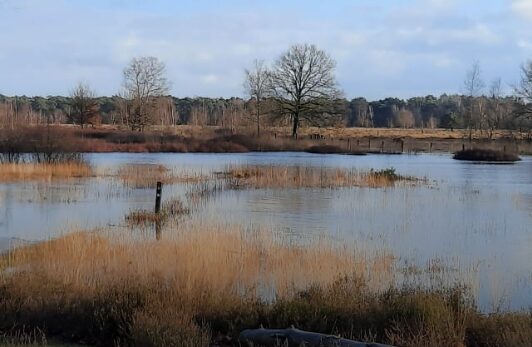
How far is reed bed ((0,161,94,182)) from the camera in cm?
2875

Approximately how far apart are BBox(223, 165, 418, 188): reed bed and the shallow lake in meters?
1.54

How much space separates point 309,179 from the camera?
30.3 m

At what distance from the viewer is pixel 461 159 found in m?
51.2

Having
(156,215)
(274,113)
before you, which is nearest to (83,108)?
(274,113)

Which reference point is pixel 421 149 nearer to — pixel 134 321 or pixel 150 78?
pixel 150 78

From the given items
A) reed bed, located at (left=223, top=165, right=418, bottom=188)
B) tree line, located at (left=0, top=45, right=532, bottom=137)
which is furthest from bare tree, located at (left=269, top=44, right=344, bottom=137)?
reed bed, located at (left=223, top=165, right=418, bottom=188)

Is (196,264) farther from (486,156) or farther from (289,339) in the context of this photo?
(486,156)

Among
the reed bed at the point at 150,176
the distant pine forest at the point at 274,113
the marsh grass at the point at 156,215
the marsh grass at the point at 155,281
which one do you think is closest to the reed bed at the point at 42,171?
Answer: the reed bed at the point at 150,176

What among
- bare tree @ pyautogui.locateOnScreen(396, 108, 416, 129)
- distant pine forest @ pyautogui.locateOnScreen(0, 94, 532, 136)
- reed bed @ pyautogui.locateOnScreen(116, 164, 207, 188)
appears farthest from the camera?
bare tree @ pyautogui.locateOnScreen(396, 108, 416, 129)

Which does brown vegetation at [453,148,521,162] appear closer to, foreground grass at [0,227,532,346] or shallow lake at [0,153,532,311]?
shallow lake at [0,153,532,311]

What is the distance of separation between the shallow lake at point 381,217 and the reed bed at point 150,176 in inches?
38.1

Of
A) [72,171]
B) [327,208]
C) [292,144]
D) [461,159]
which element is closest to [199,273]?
[327,208]

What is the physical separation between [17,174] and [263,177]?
11.0 m

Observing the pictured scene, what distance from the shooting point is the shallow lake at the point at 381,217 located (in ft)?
40.4
